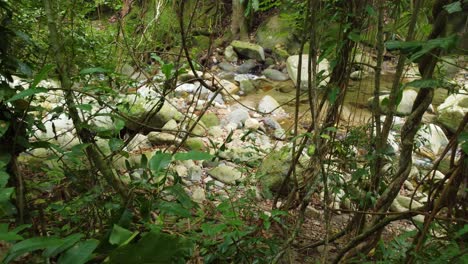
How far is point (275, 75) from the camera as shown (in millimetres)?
5875

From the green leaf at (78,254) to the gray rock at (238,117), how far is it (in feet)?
10.2

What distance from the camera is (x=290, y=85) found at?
5.53 m

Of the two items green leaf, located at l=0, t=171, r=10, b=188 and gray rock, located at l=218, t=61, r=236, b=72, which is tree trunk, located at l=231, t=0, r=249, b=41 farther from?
green leaf, located at l=0, t=171, r=10, b=188

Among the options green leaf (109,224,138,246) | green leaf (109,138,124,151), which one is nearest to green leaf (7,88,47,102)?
green leaf (109,138,124,151)

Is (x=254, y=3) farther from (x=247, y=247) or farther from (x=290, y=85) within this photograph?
(x=290, y=85)

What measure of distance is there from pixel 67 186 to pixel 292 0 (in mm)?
1190

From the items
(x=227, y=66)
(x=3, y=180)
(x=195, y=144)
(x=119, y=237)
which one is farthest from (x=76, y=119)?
(x=227, y=66)

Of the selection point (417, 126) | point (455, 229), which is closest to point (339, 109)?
point (417, 126)

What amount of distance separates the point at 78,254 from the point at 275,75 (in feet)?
17.8

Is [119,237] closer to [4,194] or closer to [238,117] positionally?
[4,194]

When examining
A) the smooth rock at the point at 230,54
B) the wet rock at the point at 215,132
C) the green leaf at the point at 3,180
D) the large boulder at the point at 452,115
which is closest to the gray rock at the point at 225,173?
the wet rock at the point at 215,132

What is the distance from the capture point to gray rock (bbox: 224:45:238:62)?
658 centimetres

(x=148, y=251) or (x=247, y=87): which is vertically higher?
(x=148, y=251)

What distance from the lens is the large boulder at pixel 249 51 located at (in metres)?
6.55
